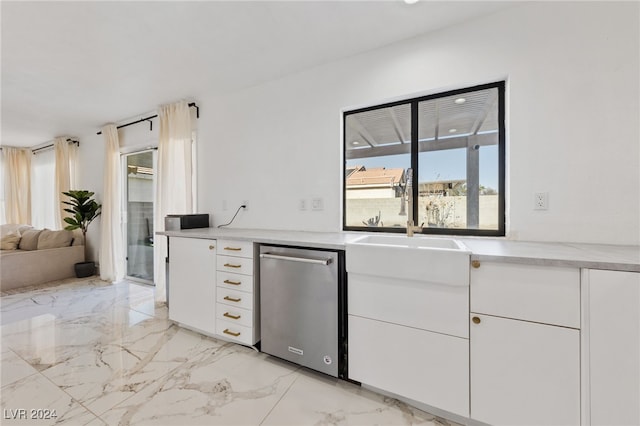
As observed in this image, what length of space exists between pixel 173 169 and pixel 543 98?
350 cm

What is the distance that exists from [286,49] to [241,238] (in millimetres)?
1586

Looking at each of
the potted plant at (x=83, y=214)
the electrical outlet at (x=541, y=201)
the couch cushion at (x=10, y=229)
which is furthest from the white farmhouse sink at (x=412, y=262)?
the couch cushion at (x=10, y=229)

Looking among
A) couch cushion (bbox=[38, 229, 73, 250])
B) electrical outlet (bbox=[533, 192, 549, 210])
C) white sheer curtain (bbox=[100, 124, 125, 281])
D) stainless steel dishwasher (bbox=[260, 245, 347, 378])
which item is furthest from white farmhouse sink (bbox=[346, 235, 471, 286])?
couch cushion (bbox=[38, 229, 73, 250])

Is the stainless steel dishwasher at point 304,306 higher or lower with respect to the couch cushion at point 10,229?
lower

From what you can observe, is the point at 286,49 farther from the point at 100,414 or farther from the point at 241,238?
the point at 100,414

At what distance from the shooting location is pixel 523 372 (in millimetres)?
1158

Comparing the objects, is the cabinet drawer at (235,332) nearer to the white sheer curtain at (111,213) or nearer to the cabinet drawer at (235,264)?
the cabinet drawer at (235,264)

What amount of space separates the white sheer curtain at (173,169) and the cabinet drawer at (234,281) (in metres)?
1.37

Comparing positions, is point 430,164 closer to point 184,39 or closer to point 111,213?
point 184,39

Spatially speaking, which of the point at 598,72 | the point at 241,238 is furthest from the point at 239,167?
the point at 598,72

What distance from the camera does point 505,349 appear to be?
119 centimetres

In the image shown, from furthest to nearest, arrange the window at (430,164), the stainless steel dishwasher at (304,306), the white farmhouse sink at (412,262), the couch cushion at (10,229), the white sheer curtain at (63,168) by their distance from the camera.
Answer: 1. the white sheer curtain at (63,168)
2. the couch cushion at (10,229)
3. the window at (430,164)
4. the stainless steel dishwasher at (304,306)
5. the white farmhouse sink at (412,262)

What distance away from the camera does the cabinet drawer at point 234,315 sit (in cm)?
194

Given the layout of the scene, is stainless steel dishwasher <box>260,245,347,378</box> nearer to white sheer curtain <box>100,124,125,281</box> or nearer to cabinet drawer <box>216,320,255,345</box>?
cabinet drawer <box>216,320,255,345</box>
